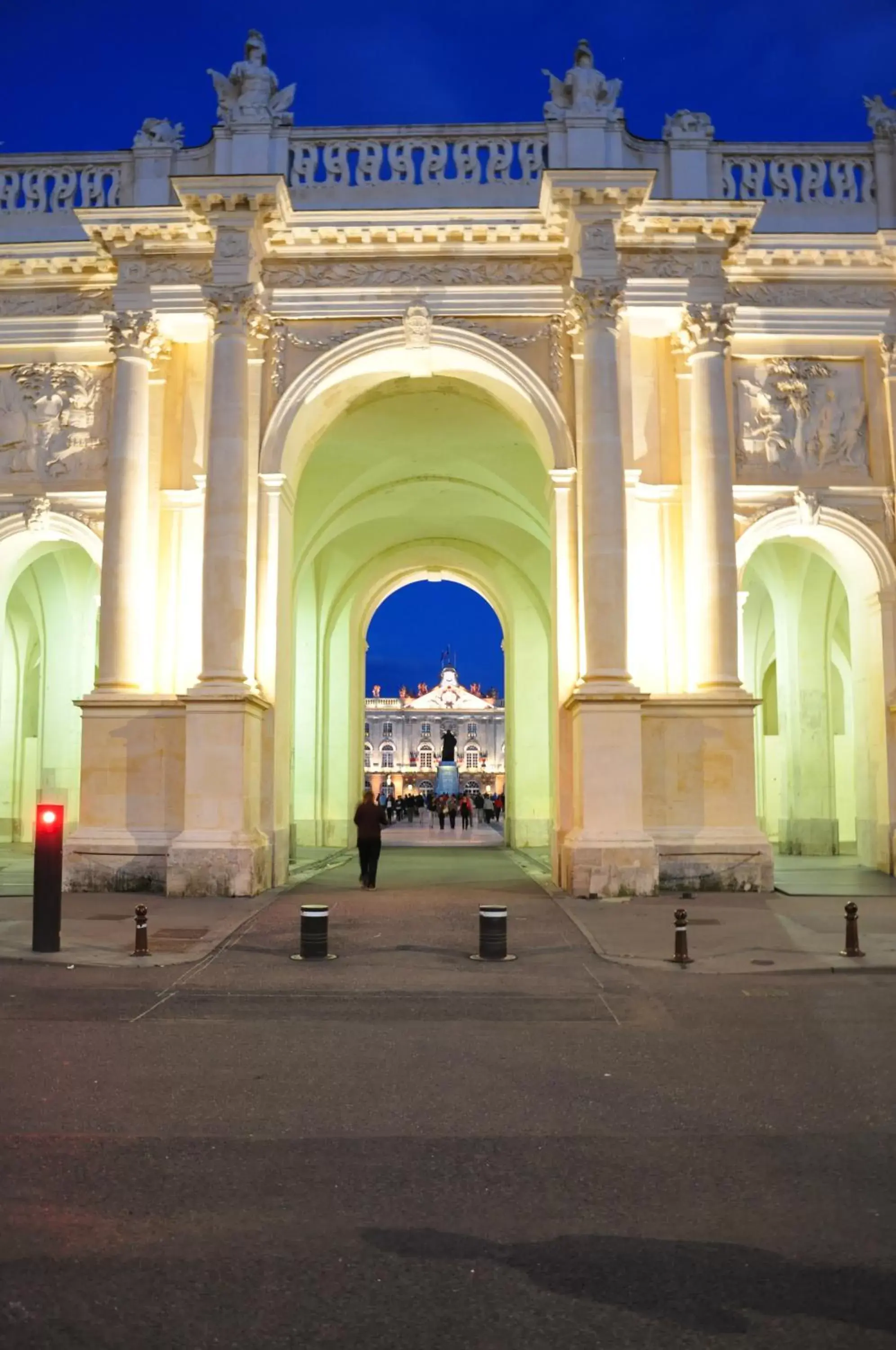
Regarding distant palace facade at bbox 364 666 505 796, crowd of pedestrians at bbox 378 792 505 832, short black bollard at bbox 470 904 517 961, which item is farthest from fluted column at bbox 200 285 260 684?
distant palace facade at bbox 364 666 505 796

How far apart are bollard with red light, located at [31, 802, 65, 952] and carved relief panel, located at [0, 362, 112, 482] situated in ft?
32.7

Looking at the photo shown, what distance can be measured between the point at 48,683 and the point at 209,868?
13880 mm

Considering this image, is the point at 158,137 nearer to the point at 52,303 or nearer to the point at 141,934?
the point at 52,303

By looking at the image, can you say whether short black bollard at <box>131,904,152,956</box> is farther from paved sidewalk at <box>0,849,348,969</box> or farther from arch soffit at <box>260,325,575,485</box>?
arch soffit at <box>260,325,575,485</box>

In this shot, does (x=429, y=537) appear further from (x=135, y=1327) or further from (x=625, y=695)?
(x=135, y=1327)

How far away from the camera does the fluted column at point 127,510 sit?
18.9m

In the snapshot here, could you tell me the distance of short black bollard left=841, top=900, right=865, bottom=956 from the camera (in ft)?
37.4

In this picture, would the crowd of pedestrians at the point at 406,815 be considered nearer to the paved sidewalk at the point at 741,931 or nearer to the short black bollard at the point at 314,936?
the paved sidewalk at the point at 741,931

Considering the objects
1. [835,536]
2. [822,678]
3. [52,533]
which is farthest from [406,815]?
[835,536]

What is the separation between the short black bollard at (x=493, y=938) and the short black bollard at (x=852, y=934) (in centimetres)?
327

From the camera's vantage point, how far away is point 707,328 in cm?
1930

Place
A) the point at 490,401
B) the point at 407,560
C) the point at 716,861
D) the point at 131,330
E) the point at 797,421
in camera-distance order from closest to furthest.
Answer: the point at 716,861
the point at 131,330
the point at 797,421
the point at 490,401
the point at 407,560

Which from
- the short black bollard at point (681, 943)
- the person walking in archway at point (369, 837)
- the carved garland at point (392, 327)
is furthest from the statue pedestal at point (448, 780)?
the short black bollard at point (681, 943)

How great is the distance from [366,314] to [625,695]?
8.08m
